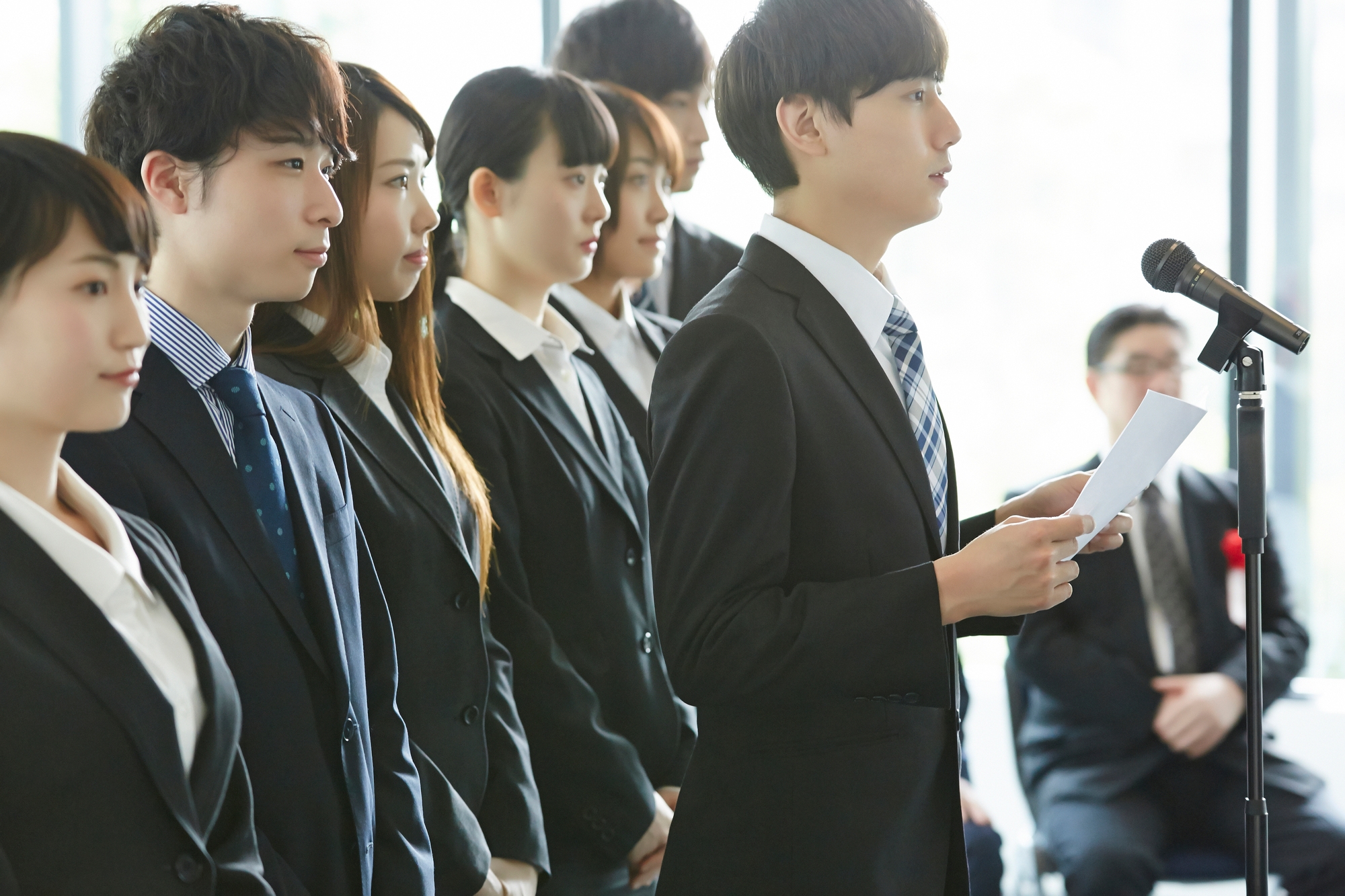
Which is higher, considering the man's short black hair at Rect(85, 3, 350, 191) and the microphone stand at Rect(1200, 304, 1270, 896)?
the man's short black hair at Rect(85, 3, 350, 191)

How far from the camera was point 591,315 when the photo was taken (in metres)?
2.38

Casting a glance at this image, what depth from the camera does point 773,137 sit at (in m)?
1.47

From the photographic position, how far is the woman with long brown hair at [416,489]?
5.25 feet

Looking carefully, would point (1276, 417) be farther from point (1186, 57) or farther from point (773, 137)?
point (773, 137)

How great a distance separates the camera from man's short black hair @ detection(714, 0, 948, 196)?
141cm

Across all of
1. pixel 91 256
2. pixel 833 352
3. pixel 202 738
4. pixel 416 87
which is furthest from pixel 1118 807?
pixel 416 87

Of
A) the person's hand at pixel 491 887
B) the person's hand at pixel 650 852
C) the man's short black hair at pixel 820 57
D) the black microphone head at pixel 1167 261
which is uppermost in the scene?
the man's short black hair at pixel 820 57

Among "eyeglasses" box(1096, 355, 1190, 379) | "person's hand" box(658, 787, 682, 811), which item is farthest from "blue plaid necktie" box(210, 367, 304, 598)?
"eyeglasses" box(1096, 355, 1190, 379)

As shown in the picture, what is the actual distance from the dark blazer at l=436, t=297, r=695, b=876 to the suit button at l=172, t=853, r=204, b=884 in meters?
0.86

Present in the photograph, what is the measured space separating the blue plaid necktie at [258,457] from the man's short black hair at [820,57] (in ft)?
2.20

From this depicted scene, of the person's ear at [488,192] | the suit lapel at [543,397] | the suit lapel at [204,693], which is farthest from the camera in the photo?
the person's ear at [488,192]

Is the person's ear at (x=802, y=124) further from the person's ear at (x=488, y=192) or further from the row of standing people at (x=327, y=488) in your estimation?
the person's ear at (x=488, y=192)

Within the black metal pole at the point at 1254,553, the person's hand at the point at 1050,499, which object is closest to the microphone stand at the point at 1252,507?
the black metal pole at the point at 1254,553

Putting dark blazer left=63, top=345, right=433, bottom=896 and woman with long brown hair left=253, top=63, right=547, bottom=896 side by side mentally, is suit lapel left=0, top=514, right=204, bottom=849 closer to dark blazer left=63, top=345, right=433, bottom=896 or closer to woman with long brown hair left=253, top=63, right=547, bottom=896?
dark blazer left=63, top=345, right=433, bottom=896
